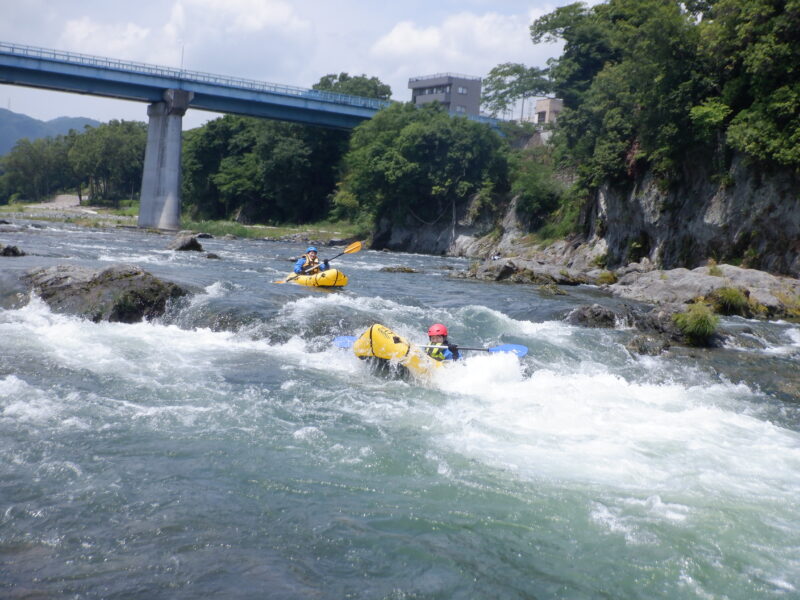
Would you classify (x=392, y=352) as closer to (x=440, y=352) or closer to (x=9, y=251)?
(x=440, y=352)

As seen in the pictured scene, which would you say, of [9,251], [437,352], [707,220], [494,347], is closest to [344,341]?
[437,352]

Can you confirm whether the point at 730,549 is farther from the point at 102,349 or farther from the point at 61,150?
the point at 61,150

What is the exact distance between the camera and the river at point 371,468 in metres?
4.47

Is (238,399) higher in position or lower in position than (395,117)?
lower

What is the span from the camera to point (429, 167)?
39.5 m

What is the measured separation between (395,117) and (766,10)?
26.4m

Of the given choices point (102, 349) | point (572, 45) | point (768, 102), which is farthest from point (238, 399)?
point (572, 45)

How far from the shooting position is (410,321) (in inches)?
519

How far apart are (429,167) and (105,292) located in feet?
95.7

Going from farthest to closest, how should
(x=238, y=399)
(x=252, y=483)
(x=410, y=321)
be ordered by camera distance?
(x=410, y=321) < (x=238, y=399) < (x=252, y=483)

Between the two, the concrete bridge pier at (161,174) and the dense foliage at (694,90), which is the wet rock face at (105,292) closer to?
the dense foliage at (694,90)

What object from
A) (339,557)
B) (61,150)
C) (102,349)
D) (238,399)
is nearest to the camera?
(339,557)

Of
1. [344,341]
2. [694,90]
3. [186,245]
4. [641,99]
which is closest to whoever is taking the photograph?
[344,341]

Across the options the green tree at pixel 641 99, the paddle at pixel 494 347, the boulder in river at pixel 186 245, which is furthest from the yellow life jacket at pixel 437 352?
the boulder in river at pixel 186 245
